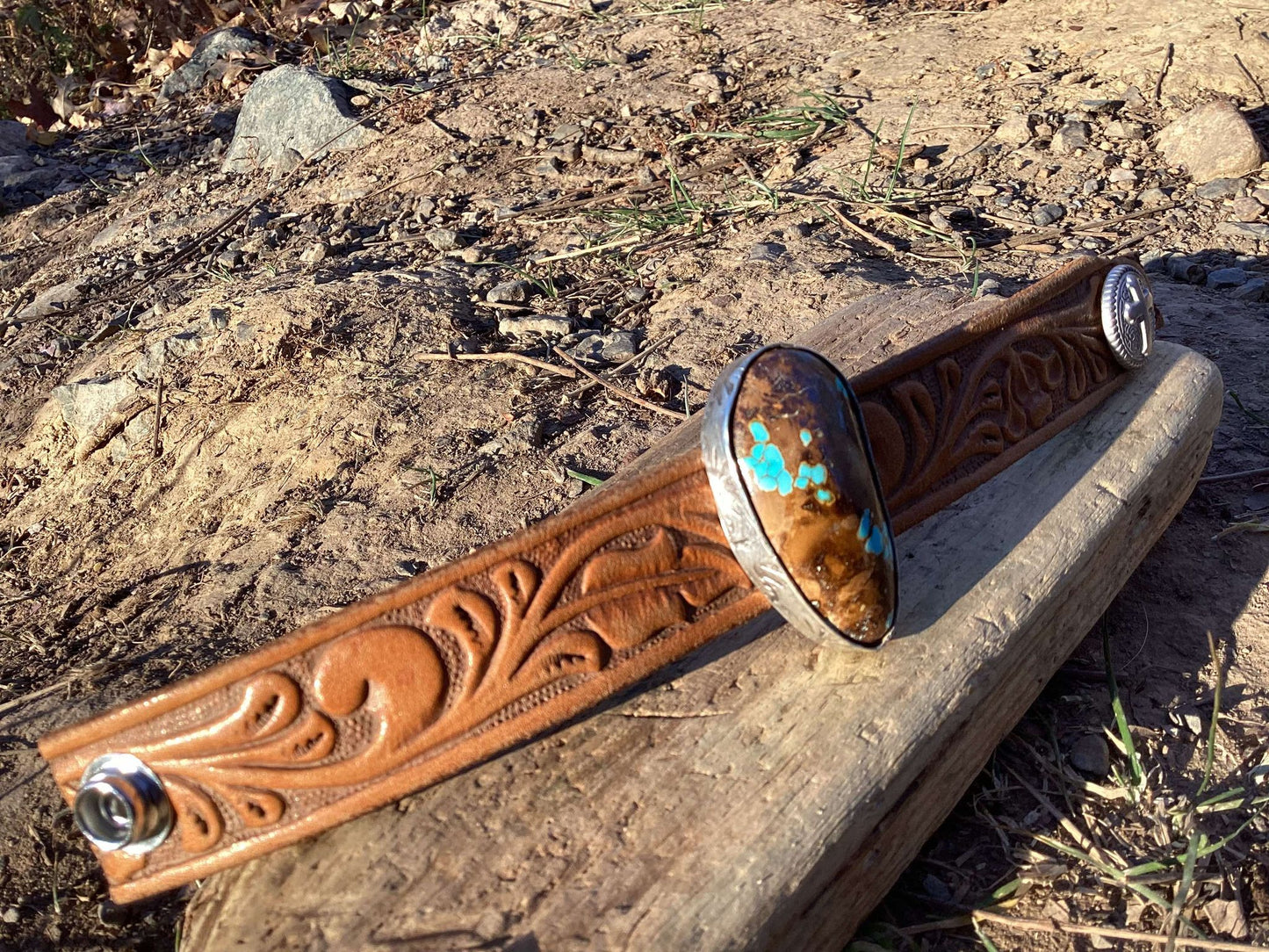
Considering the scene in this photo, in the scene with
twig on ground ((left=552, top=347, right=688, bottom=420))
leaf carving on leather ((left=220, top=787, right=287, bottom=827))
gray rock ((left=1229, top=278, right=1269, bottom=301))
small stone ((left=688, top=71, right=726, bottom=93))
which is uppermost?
small stone ((left=688, top=71, right=726, bottom=93))

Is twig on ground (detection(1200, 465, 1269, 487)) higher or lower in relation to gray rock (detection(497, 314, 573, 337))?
lower

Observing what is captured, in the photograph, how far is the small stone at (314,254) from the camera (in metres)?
4.50

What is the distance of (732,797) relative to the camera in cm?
183

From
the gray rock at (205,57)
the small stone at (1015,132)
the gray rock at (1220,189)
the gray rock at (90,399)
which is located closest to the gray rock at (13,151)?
the gray rock at (205,57)

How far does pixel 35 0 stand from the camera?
7430 mm

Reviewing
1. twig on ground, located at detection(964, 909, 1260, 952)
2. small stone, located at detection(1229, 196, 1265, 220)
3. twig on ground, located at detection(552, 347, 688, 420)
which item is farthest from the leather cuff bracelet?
small stone, located at detection(1229, 196, 1265, 220)

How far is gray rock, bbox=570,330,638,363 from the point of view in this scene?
3545mm

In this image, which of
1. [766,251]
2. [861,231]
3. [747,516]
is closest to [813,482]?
[747,516]

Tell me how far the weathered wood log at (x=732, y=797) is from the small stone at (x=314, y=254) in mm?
3065

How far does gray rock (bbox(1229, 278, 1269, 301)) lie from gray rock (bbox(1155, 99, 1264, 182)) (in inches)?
30.6

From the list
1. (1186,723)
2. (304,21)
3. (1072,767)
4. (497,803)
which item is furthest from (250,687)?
(304,21)

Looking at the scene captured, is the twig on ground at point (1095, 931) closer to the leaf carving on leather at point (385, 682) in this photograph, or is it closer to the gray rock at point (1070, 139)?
the leaf carving on leather at point (385, 682)

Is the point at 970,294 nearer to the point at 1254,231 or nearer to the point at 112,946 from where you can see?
the point at 1254,231

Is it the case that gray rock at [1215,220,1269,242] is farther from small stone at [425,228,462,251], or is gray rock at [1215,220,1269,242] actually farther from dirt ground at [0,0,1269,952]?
small stone at [425,228,462,251]
